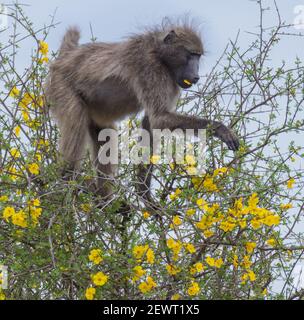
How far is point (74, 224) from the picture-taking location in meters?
4.96

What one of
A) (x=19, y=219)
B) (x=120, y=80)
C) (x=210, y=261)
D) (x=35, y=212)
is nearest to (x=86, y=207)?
(x=35, y=212)

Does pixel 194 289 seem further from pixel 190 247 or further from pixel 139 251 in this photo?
pixel 139 251

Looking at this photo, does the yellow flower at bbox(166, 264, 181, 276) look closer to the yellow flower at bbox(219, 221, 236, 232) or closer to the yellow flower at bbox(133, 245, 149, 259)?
the yellow flower at bbox(133, 245, 149, 259)

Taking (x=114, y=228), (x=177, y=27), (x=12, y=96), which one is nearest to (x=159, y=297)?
(x=114, y=228)

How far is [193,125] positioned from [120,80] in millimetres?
1099

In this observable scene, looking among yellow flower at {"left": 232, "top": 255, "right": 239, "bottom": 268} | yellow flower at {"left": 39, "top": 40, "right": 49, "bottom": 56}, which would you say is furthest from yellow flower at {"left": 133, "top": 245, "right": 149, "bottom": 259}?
yellow flower at {"left": 39, "top": 40, "right": 49, "bottom": 56}

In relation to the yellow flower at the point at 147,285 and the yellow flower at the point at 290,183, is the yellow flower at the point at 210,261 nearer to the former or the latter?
the yellow flower at the point at 147,285

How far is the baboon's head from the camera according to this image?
6609 millimetres

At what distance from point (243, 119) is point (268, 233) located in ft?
2.99

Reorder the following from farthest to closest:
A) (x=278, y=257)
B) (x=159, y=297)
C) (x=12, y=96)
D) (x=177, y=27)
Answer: (x=177, y=27) → (x=12, y=96) → (x=278, y=257) → (x=159, y=297)

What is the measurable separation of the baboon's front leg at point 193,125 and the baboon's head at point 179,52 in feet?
1.67

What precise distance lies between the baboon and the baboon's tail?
11 centimetres

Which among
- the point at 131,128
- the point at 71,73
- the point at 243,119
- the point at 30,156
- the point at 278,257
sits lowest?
the point at 278,257
